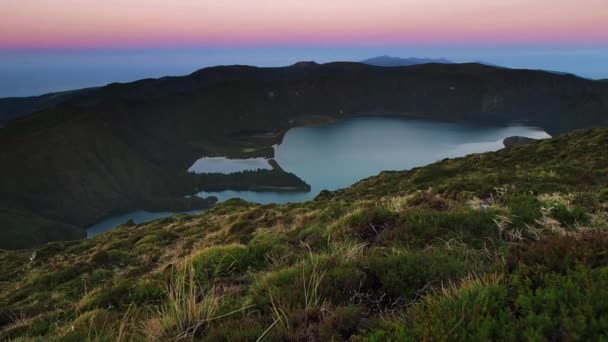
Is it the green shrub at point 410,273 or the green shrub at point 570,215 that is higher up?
the green shrub at point 410,273

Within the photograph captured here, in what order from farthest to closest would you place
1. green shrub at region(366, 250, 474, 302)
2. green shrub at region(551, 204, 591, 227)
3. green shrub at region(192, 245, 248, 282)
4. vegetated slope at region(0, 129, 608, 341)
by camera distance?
green shrub at region(551, 204, 591, 227) → green shrub at region(192, 245, 248, 282) → green shrub at region(366, 250, 474, 302) → vegetated slope at region(0, 129, 608, 341)

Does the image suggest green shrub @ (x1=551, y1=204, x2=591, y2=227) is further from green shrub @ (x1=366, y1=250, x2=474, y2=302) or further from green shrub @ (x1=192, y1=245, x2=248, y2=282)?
green shrub @ (x1=192, y1=245, x2=248, y2=282)

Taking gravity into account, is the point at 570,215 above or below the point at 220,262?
above

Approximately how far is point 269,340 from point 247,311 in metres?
1.04

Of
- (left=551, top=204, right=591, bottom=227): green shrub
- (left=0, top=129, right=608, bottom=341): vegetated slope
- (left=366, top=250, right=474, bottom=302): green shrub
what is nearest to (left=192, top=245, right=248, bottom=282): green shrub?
(left=0, top=129, right=608, bottom=341): vegetated slope

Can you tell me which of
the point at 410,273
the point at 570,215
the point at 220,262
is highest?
the point at 410,273

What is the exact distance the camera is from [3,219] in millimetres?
156250

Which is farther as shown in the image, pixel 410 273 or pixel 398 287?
pixel 410 273

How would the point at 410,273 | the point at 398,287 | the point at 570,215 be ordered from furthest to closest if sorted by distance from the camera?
the point at 570,215, the point at 410,273, the point at 398,287

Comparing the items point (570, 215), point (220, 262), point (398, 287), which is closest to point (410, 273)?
point (398, 287)

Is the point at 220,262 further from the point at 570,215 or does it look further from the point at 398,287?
the point at 570,215

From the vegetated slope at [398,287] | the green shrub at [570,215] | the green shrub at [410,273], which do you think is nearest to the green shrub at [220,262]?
the vegetated slope at [398,287]

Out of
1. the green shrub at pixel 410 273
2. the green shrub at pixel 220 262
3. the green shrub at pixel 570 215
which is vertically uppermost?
the green shrub at pixel 410 273

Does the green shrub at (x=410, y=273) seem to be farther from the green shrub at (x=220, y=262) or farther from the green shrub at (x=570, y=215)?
the green shrub at (x=570, y=215)
